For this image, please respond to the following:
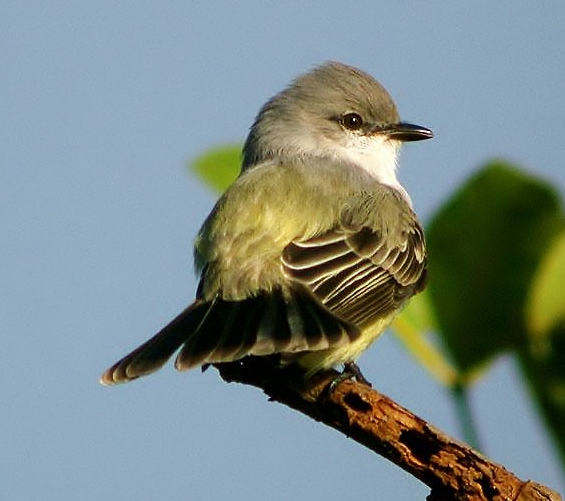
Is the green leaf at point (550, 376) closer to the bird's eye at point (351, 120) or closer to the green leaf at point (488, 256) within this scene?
the green leaf at point (488, 256)

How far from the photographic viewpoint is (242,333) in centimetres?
362

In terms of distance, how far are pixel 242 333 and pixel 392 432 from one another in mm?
704

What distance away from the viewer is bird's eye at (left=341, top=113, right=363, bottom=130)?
17.7 feet

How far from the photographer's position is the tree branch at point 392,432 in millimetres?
2859

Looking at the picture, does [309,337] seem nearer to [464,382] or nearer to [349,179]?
[464,382]

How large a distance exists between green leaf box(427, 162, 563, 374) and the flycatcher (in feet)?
1.46

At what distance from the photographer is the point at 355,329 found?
364cm

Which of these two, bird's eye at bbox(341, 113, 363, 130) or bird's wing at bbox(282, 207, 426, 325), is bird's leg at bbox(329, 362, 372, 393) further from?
bird's eye at bbox(341, 113, 363, 130)

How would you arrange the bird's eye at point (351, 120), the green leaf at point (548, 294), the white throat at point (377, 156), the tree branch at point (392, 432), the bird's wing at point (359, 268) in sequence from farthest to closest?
the bird's eye at point (351, 120), the white throat at point (377, 156), the bird's wing at point (359, 268), the green leaf at point (548, 294), the tree branch at point (392, 432)

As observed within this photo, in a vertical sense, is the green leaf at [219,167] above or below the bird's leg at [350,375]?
above

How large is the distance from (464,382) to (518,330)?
0.83 ft

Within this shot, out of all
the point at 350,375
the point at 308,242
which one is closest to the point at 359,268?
the point at 308,242

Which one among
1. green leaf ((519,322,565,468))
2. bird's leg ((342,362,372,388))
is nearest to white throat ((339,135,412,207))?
bird's leg ((342,362,372,388))

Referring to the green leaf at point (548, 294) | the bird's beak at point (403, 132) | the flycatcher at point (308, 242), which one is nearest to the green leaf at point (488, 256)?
the green leaf at point (548, 294)
